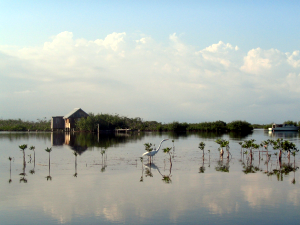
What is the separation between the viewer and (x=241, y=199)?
923cm

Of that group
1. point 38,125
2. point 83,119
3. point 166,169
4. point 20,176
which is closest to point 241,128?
point 83,119

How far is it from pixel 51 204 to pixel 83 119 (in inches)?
1952

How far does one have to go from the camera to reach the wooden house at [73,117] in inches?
2315

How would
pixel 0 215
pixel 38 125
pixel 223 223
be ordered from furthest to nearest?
pixel 38 125 < pixel 0 215 < pixel 223 223

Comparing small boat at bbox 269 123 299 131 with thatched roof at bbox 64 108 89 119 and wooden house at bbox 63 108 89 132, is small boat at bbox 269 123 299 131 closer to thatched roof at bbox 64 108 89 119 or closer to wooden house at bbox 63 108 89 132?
thatched roof at bbox 64 108 89 119

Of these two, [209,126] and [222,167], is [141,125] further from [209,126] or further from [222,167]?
[222,167]

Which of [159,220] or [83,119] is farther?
[83,119]

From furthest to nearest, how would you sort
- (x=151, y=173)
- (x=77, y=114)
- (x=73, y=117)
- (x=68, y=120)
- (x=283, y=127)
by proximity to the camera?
(x=283, y=127)
(x=77, y=114)
(x=68, y=120)
(x=73, y=117)
(x=151, y=173)

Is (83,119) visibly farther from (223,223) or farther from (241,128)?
(223,223)

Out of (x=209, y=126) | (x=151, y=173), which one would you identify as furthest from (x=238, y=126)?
(x=151, y=173)

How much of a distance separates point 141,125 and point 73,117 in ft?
50.9

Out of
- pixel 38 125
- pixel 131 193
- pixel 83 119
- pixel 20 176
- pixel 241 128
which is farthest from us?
pixel 38 125

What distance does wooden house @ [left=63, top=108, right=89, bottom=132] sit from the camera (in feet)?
193

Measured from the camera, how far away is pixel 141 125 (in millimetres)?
66688
